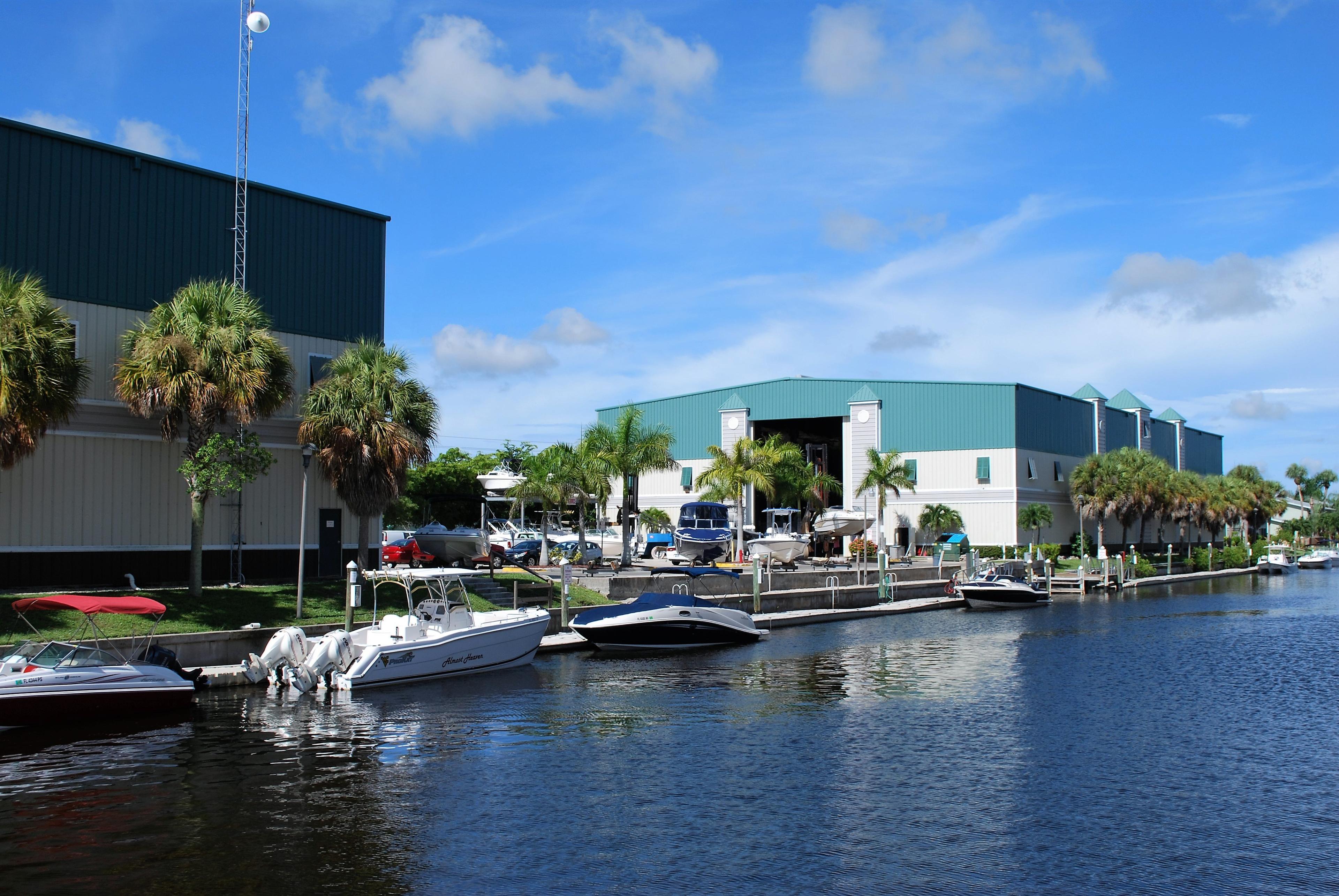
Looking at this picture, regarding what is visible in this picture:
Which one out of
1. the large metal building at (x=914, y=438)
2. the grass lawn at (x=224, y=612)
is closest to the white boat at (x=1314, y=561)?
the large metal building at (x=914, y=438)

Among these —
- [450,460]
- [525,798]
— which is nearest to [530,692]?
[525,798]

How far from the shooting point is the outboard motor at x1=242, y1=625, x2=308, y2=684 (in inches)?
928

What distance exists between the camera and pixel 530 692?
944 inches

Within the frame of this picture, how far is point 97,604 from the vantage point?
20641mm

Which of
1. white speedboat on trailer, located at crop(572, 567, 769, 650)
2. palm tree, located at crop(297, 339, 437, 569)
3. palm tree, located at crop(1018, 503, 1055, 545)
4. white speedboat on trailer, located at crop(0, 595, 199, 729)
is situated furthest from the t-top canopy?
palm tree, located at crop(1018, 503, 1055, 545)

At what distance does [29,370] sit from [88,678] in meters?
8.27

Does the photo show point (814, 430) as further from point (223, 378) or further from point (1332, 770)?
point (1332, 770)

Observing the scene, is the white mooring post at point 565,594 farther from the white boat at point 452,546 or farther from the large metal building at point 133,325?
the large metal building at point 133,325

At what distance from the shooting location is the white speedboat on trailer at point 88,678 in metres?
18.8

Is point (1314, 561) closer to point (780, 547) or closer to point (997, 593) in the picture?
point (997, 593)

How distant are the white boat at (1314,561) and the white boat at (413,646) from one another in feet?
332

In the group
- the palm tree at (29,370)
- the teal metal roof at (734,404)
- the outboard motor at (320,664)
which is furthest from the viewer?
the teal metal roof at (734,404)

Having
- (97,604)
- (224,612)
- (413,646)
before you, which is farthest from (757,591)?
(97,604)

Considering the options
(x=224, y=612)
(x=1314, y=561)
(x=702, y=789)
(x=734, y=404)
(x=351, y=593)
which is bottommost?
(x=702, y=789)
